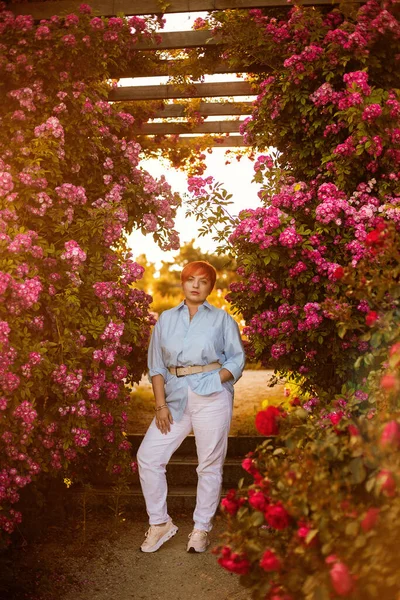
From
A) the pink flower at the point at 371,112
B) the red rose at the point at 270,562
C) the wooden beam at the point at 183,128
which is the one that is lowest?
the red rose at the point at 270,562

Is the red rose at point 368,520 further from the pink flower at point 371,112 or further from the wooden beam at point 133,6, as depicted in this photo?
the wooden beam at point 133,6

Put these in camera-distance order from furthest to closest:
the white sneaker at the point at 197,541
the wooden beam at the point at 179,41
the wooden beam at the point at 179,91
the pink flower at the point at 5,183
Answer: the wooden beam at the point at 179,91
the wooden beam at the point at 179,41
the white sneaker at the point at 197,541
the pink flower at the point at 5,183

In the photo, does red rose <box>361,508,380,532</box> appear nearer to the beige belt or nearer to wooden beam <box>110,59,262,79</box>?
the beige belt

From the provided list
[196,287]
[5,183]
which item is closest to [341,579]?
[196,287]

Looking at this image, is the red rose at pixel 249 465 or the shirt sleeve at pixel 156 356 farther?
the shirt sleeve at pixel 156 356

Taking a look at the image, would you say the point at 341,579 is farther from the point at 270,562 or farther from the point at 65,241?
the point at 65,241

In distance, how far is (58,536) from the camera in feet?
15.2

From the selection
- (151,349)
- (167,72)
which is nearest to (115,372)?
(151,349)

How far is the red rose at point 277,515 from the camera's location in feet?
7.10

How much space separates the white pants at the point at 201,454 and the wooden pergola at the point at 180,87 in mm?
2484

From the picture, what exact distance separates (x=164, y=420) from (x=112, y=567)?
91cm

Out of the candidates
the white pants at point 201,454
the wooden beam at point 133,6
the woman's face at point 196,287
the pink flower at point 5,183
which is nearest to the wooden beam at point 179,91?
the wooden beam at point 133,6

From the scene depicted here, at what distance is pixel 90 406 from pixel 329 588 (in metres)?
2.50

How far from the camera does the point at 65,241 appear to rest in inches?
179
